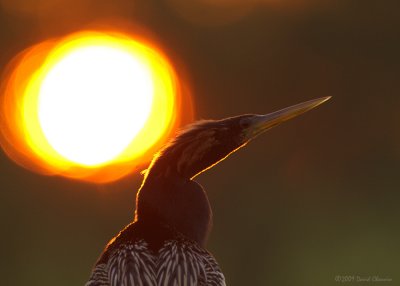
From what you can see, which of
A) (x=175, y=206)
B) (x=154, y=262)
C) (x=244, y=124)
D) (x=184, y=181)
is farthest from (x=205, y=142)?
(x=154, y=262)

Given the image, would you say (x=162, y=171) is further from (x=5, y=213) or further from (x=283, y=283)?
(x=5, y=213)

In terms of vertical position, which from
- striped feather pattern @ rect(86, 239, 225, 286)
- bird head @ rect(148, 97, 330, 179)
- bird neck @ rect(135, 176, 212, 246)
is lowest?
striped feather pattern @ rect(86, 239, 225, 286)

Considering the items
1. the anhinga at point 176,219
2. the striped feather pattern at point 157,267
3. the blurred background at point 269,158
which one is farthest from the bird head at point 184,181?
the blurred background at point 269,158

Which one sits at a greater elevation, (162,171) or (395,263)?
(162,171)

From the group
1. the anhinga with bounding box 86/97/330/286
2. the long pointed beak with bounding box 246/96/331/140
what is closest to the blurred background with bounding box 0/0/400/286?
the long pointed beak with bounding box 246/96/331/140

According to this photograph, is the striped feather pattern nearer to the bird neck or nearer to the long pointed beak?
the bird neck

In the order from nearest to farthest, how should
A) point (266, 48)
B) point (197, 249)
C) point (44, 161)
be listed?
1. point (197, 249)
2. point (44, 161)
3. point (266, 48)

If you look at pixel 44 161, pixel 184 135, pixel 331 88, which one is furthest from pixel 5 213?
pixel 184 135
